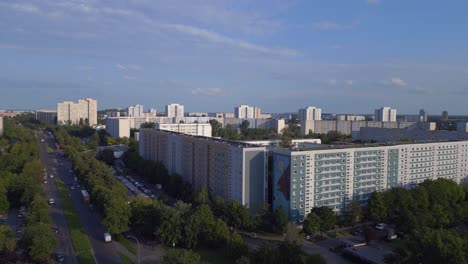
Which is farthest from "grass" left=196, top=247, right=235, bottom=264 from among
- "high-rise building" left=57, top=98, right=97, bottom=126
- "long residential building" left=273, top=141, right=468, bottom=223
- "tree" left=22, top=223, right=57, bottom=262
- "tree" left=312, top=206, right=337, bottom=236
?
"high-rise building" left=57, top=98, right=97, bottom=126

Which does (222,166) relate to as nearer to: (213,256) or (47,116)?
(213,256)

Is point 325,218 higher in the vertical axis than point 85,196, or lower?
higher

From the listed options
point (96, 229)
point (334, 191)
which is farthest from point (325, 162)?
point (96, 229)

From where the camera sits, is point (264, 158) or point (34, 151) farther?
point (34, 151)

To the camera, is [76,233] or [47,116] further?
[47,116]

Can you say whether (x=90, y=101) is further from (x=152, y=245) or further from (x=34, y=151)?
(x=152, y=245)

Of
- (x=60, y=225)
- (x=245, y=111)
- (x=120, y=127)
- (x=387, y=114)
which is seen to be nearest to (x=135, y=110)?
(x=245, y=111)

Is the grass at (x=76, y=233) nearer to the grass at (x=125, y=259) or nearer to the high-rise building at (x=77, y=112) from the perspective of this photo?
the grass at (x=125, y=259)
